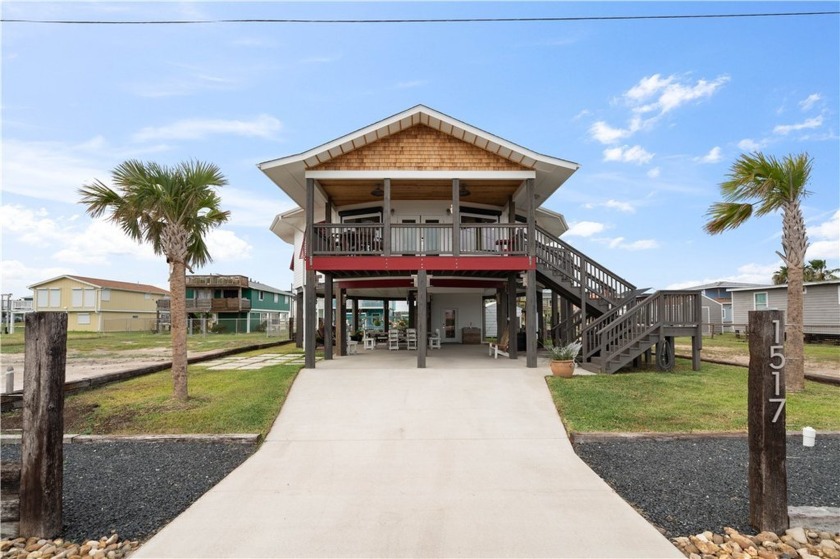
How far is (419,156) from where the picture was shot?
13.0 meters

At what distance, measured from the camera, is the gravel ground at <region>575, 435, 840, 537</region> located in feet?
14.0

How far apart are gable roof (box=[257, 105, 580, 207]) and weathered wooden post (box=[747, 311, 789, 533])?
9195 mm

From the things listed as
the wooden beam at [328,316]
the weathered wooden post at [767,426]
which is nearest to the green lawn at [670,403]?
the weathered wooden post at [767,426]

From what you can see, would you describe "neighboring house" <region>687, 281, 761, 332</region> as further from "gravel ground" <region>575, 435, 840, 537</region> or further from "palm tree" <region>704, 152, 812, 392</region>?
"gravel ground" <region>575, 435, 840, 537</region>

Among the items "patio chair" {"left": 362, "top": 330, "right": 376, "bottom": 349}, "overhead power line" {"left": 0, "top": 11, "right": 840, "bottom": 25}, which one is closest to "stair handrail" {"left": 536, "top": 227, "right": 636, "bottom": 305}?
"overhead power line" {"left": 0, "top": 11, "right": 840, "bottom": 25}

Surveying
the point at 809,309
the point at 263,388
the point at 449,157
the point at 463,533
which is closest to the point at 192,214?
the point at 263,388

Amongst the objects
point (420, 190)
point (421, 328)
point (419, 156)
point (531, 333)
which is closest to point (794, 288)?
point (531, 333)

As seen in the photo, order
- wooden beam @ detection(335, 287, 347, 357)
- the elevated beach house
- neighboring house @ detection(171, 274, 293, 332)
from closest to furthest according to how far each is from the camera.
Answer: the elevated beach house < wooden beam @ detection(335, 287, 347, 357) < neighboring house @ detection(171, 274, 293, 332)

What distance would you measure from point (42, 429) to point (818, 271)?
152 feet

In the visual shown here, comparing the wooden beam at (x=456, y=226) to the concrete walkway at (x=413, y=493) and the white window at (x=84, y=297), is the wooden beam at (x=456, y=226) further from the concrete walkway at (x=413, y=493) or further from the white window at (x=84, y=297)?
the white window at (x=84, y=297)

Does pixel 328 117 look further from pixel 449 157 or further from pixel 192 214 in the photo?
pixel 192 214

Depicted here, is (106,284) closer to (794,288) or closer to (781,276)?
(794,288)

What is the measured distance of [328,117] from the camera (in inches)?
685

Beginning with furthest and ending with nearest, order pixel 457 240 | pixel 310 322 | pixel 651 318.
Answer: pixel 457 240 → pixel 310 322 → pixel 651 318
